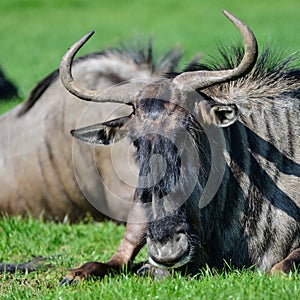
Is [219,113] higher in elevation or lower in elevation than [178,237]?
higher

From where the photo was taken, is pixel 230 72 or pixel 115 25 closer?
pixel 230 72

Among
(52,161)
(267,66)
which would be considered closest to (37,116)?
(52,161)

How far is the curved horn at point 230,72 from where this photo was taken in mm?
4984

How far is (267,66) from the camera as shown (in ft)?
19.9

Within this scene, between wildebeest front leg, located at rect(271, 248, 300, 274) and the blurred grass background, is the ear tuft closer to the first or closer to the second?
wildebeest front leg, located at rect(271, 248, 300, 274)

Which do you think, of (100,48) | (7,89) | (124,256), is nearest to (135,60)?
(100,48)

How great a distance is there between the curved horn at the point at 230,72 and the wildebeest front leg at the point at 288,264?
47.2 inches

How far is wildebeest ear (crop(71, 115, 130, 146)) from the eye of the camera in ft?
18.5

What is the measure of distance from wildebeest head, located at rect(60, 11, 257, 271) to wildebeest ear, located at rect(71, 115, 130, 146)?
0.41ft

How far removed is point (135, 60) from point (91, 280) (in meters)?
3.94

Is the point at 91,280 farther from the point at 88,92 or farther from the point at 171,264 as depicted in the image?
the point at 88,92

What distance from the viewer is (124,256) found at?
604 cm

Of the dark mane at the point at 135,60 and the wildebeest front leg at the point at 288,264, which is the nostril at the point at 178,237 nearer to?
the wildebeest front leg at the point at 288,264

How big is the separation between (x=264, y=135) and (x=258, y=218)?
59 cm
